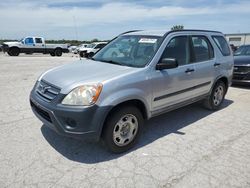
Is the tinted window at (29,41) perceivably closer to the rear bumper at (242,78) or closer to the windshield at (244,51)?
the windshield at (244,51)

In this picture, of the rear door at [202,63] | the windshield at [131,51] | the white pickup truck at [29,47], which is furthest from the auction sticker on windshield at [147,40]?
the white pickup truck at [29,47]

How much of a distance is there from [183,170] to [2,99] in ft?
16.3

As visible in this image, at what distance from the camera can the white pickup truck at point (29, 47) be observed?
22469 millimetres

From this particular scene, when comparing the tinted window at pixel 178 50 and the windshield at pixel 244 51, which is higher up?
the tinted window at pixel 178 50

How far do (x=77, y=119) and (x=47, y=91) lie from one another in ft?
2.40

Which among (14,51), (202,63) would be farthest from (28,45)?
(202,63)

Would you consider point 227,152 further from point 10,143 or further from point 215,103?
point 10,143

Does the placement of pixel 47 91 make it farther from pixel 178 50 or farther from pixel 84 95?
pixel 178 50

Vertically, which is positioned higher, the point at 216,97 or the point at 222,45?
the point at 222,45

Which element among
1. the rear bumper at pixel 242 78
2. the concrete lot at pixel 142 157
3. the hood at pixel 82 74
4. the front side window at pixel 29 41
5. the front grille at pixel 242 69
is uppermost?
the front side window at pixel 29 41

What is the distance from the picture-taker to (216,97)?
5.41 meters

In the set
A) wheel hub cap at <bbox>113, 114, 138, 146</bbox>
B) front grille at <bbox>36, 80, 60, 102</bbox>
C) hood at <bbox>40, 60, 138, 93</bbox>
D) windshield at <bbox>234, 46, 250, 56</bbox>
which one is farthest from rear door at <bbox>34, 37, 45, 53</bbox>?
wheel hub cap at <bbox>113, 114, 138, 146</bbox>

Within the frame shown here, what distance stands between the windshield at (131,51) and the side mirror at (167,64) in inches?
7.4

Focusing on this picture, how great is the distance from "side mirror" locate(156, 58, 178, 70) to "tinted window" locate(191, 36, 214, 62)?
104cm
